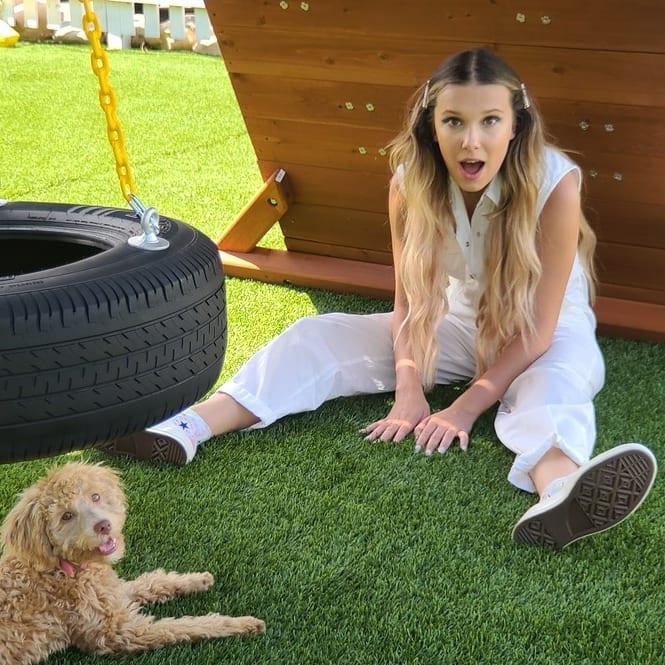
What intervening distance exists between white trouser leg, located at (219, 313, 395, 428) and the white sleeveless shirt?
0.81 feet

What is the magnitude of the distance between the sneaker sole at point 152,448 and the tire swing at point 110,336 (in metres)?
0.60

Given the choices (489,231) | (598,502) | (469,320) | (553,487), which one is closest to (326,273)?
(469,320)

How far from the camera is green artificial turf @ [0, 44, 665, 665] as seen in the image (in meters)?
1.64

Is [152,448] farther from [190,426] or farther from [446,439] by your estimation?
[446,439]

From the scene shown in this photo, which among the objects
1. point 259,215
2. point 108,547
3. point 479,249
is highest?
point 479,249

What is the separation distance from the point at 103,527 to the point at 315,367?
1.05 metres

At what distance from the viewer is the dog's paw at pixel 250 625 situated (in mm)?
1647

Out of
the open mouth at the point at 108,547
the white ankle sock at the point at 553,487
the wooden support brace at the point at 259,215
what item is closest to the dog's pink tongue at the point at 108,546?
the open mouth at the point at 108,547

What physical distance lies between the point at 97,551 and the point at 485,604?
740mm

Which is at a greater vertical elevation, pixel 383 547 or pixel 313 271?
pixel 313 271

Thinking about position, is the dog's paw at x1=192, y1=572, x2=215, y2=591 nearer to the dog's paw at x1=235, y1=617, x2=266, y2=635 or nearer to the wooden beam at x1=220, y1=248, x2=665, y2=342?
the dog's paw at x1=235, y1=617, x2=266, y2=635

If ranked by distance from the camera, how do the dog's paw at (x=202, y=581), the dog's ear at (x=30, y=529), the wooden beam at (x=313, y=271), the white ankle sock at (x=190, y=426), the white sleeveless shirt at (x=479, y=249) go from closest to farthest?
1. the dog's ear at (x=30, y=529)
2. the dog's paw at (x=202, y=581)
3. the white ankle sock at (x=190, y=426)
4. the white sleeveless shirt at (x=479, y=249)
5. the wooden beam at (x=313, y=271)

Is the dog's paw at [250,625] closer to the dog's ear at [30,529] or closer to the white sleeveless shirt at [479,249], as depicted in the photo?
the dog's ear at [30,529]

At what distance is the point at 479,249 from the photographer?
8.11ft
